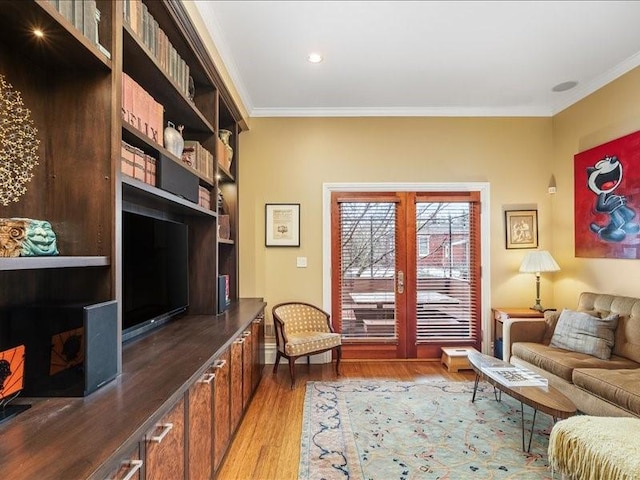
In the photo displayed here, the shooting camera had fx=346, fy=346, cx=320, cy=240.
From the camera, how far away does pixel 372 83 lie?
11.4ft

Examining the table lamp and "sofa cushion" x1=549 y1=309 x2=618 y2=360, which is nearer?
"sofa cushion" x1=549 y1=309 x2=618 y2=360

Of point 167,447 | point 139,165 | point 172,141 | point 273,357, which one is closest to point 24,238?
point 139,165

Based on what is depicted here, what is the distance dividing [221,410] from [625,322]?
3.24m

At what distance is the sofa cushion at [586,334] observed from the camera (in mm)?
2818

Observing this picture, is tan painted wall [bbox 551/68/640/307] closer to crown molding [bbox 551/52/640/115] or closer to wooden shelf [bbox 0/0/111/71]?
crown molding [bbox 551/52/640/115]

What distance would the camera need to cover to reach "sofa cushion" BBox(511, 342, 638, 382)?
2664mm

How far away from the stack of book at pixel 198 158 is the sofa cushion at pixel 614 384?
3.21 metres

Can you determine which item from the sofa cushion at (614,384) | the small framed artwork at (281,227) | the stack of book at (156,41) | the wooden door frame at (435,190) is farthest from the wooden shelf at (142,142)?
the sofa cushion at (614,384)

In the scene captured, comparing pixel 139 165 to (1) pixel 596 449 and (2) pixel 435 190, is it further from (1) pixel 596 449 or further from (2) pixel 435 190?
(2) pixel 435 190

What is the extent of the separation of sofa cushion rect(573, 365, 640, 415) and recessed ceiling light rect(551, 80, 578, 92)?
272 cm

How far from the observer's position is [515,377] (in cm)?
254

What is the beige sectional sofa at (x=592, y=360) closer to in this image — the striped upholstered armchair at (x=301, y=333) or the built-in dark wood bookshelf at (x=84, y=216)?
the striped upholstered armchair at (x=301, y=333)

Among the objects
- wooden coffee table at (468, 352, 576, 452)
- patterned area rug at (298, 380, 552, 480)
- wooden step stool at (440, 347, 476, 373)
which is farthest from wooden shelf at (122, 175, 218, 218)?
wooden step stool at (440, 347, 476, 373)

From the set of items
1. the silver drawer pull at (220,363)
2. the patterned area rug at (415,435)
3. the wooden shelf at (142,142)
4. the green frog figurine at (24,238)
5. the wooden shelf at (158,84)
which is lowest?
the patterned area rug at (415,435)
